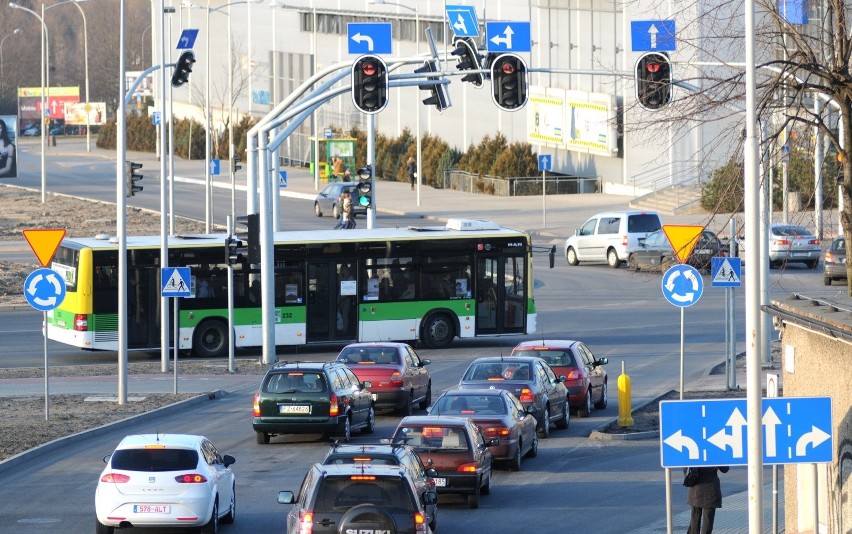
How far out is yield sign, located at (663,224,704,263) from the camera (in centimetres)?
2333

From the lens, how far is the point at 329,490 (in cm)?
1420

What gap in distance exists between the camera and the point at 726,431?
1143 centimetres

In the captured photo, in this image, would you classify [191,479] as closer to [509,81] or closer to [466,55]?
[509,81]

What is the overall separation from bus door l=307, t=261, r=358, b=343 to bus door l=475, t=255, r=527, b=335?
3.14m

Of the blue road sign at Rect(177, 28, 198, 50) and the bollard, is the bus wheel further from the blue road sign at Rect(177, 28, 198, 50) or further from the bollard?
the bollard

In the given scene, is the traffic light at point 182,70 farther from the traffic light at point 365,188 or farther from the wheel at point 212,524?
the wheel at point 212,524

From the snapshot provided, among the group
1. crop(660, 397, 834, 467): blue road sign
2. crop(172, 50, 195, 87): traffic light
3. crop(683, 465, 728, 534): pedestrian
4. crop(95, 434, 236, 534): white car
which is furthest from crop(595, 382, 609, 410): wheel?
crop(660, 397, 834, 467): blue road sign

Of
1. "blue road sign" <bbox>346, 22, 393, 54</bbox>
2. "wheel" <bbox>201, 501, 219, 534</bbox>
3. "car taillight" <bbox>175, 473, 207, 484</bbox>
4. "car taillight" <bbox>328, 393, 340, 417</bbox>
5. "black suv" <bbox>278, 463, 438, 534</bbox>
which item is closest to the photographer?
"black suv" <bbox>278, 463, 438, 534</bbox>

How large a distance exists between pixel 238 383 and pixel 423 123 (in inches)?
2260

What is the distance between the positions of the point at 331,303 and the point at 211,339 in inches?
119

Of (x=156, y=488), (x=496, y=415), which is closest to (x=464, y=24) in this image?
(x=496, y=415)

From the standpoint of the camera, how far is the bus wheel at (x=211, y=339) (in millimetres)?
36156

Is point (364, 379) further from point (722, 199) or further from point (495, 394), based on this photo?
point (722, 199)

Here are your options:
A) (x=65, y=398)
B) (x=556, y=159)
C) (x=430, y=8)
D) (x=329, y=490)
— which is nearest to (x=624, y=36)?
(x=556, y=159)
